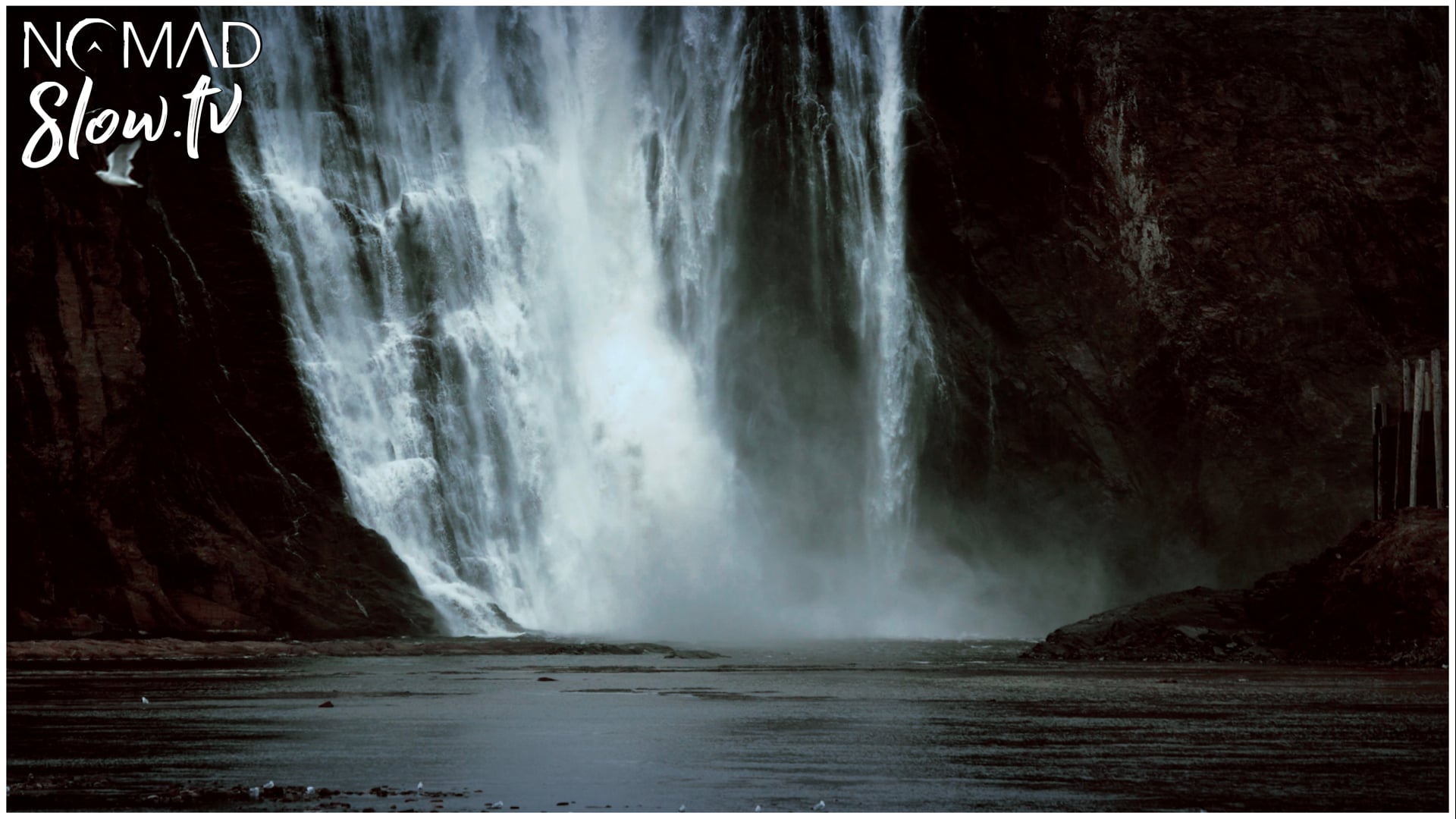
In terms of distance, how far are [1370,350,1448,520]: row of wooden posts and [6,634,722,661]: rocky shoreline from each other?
725 inches

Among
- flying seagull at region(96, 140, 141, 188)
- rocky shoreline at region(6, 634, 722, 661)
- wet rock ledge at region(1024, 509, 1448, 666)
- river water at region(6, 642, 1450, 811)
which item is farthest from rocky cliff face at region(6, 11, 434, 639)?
wet rock ledge at region(1024, 509, 1448, 666)

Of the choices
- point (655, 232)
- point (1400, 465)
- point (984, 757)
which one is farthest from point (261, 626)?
point (984, 757)

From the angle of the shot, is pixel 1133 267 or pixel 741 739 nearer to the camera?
pixel 741 739

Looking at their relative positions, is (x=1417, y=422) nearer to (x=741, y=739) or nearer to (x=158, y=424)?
(x=741, y=739)

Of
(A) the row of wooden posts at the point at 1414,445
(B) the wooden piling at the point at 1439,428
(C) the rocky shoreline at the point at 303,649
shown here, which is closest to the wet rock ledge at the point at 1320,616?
(B) the wooden piling at the point at 1439,428

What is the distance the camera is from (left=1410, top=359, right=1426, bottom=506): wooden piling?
47.9 metres

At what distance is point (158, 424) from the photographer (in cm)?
6341

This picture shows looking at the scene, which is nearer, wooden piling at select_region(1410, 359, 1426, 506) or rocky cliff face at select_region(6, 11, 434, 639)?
wooden piling at select_region(1410, 359, 1426, 506)

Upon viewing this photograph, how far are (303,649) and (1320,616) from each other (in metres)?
27.3

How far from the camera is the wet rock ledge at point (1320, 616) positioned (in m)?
43.0

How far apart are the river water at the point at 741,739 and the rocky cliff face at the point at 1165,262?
3180 cm

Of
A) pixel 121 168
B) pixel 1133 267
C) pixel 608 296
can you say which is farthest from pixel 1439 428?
pixel 121 168

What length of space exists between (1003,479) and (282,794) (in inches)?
2261

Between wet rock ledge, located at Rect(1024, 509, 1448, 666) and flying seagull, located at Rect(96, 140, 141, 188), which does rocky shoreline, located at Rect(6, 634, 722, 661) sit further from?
flying seagull, located at Rect(96, 140, 141, 188)
